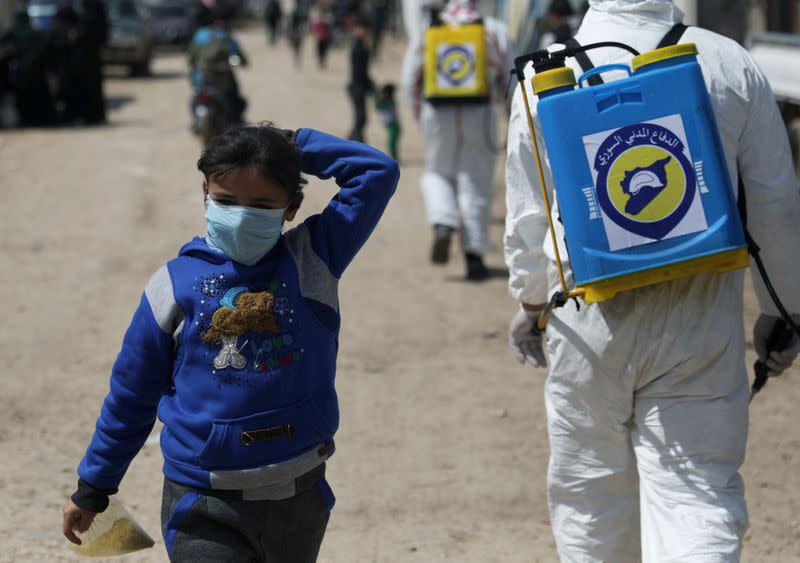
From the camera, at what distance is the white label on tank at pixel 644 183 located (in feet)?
10.6

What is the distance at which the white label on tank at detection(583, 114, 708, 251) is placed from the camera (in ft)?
10.6

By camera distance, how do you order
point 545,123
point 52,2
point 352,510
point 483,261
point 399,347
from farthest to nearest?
1. point 52,2
2. point 483,261
3. point 399,347
4. point 352,510
5. point 545,123

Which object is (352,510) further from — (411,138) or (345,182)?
(411,138)

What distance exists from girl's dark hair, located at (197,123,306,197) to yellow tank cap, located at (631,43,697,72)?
0.85m

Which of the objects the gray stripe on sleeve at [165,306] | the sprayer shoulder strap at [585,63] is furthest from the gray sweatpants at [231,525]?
the sprayer shoulder strap at [585,63]

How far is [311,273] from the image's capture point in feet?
10.4

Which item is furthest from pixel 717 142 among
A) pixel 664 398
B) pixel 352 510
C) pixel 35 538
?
pixel 35 538

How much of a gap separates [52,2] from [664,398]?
26.2 m

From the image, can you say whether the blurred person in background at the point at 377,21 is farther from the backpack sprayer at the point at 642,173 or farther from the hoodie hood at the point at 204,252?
the hoodie hood at the point at 204,252

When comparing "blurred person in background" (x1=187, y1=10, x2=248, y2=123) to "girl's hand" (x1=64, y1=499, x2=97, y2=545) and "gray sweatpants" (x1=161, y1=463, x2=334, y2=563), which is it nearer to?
"girl's hand" (x1=64, y1=499, x2=97, y2=545)

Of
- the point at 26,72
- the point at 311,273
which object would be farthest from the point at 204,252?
the point at 26,72

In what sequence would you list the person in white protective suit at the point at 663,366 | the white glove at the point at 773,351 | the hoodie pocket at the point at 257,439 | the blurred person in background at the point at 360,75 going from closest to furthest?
the hoodie pocket at the point at 257,439
the person in white protective suit at the point at 663,366
the white glove at the point at 773,351
the blurred person in background at the point at 360,75

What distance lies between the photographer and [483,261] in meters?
9.95

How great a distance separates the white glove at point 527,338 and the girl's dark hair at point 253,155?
0.95m
